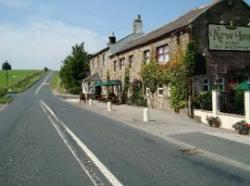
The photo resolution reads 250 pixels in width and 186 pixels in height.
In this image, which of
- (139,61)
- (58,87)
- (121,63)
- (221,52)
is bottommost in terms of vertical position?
(58,87)

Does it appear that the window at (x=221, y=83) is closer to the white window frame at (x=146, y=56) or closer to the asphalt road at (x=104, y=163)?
the white window frame at (x=146, y=56)

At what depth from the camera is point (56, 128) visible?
18516mm

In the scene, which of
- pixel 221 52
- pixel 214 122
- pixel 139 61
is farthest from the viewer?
pixel 139 61

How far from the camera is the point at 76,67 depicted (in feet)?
214

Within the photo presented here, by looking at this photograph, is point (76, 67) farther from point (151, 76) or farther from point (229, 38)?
point (229, 38)

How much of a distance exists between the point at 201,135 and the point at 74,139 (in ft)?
16.8

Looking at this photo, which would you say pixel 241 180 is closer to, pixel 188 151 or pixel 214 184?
pixel 214 184

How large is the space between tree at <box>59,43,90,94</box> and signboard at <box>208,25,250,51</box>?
41.7m

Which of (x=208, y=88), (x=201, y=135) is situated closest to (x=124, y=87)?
(x=208, y=88)

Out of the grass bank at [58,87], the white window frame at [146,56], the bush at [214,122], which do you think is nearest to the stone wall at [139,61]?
the white window frame at [146,56]

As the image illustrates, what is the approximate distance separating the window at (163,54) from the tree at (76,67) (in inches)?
1437

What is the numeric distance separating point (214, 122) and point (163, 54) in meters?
11.1

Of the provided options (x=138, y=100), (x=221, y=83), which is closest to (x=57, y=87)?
(x=138, y=100)

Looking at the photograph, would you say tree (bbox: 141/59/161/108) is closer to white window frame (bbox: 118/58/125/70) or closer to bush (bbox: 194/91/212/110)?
→ bush (bbox: 194/91/212/110)
